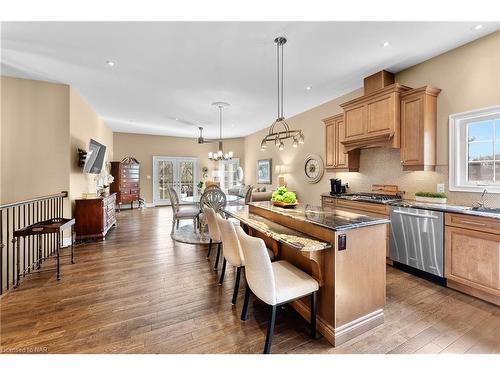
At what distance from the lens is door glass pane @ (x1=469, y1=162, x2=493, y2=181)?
9.37ft

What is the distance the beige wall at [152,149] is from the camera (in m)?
Answer: 9.00

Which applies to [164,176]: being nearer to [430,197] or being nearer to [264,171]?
[264,171]

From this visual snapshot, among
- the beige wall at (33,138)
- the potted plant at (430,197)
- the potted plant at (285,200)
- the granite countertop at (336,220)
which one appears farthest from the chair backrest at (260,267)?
the beige wall at (33,138)

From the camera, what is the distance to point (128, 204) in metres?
8.96

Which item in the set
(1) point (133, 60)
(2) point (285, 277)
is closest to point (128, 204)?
(1) point (133, 60)

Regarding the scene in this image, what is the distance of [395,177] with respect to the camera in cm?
384

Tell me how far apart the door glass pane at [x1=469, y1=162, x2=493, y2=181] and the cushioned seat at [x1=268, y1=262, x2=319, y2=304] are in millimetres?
2754

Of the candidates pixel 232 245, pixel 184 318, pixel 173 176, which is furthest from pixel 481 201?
pixel 173 176

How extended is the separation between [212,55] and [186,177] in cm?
735

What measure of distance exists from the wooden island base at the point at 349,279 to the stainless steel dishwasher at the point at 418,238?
1.23m

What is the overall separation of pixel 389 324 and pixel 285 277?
1.07 metres

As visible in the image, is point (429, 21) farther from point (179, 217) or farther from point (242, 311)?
point (179, 217)

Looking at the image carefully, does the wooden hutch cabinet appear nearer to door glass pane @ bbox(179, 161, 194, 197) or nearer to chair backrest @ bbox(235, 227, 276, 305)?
door glass pane @ bbox(179, 161, 194, 197)
